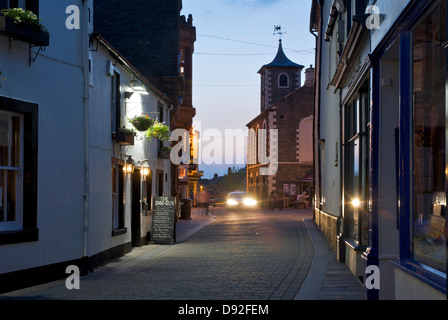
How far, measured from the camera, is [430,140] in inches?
235

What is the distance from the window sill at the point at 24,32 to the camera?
9500 millimetres

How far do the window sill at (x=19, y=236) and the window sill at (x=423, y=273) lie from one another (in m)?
5.96

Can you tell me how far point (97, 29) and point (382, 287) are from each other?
21363mm

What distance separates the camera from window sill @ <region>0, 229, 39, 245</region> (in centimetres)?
971

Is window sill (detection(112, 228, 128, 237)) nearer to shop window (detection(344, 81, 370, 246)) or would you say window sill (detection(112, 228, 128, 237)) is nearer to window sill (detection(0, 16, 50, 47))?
shop window (detection(344, 81, 370, 246))

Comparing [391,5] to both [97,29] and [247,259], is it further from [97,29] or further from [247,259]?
[97,29]

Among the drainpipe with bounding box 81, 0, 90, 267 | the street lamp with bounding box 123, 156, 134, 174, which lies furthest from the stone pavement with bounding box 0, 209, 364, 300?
the street lamp with bounding box 123, 156, 134, 174

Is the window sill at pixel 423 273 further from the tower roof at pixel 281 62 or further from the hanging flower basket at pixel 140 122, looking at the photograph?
the tower roof at pixel 281 62

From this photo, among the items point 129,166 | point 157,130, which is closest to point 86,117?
point 129,166

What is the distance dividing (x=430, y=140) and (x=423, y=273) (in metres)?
1.24

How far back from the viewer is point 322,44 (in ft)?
75.0

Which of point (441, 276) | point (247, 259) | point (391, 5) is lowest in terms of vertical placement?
point (247, 259)

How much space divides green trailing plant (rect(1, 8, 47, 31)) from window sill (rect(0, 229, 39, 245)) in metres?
3.28
